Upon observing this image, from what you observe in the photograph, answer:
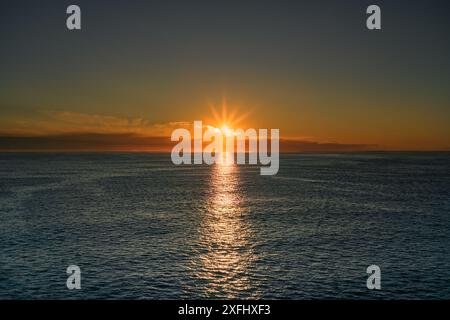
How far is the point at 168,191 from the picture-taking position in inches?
4601

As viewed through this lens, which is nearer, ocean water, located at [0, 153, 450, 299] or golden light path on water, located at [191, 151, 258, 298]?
ocean water, located at [0, 153, 450, 299]

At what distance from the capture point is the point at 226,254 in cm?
5122

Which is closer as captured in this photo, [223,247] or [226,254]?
[226,254]

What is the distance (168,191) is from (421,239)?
242 ft

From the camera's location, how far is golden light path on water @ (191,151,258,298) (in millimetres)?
39562

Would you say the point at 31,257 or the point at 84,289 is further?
the point at 31,257

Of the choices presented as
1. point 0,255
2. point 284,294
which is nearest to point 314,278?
point 284,294

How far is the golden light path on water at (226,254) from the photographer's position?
39562mm

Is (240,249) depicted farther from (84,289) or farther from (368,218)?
(368,218)

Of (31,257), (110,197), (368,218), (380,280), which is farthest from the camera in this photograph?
(110,197)

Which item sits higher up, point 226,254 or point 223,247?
point 223,247

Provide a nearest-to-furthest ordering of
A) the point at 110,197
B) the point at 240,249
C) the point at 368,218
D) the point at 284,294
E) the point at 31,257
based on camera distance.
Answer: the point at 284,294 → the point at 31,257 → the point at 240,249 → the point at 368,218 → the point at 110,197

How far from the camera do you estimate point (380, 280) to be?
41.1 meters

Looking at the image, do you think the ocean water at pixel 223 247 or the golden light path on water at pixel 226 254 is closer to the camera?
the ocean water at pixel 223 247
